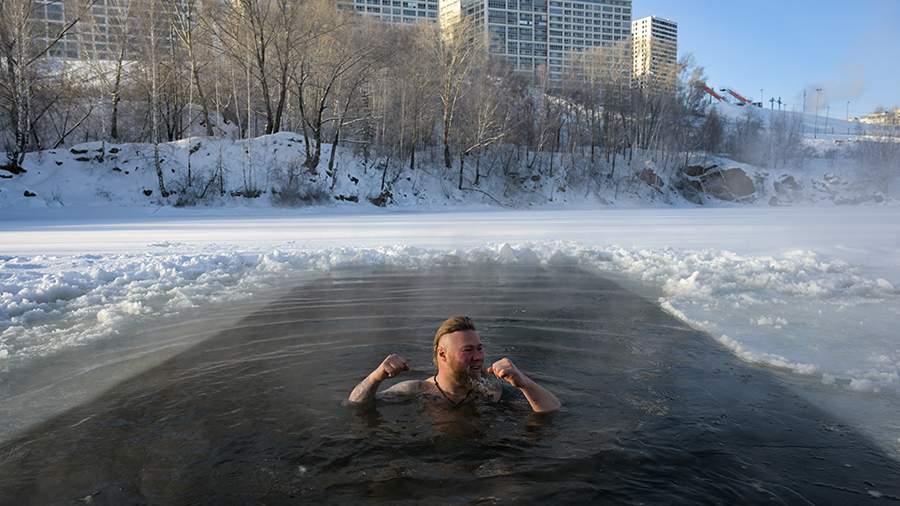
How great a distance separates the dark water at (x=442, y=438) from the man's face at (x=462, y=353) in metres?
0.27

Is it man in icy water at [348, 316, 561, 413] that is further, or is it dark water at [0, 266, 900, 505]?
man in icy water at [348, 316, 561, 413]

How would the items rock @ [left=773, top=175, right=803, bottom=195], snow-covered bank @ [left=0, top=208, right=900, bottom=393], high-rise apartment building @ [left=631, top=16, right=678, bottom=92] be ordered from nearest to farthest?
1. snow-covered bank @ [left=0, top=208, right=900, bottom=393]
2. rock @ [left=773, top=175, right=803, bottom=195]
3. high-rise apartment building @ [left=631, top=16, right=678, bottom=92]

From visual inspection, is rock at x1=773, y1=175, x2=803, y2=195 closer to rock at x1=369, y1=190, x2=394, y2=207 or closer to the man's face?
rock at x1=369, y1=190, x2=394, y2=207

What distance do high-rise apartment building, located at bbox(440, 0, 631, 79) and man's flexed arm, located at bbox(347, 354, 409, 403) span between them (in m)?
71.3

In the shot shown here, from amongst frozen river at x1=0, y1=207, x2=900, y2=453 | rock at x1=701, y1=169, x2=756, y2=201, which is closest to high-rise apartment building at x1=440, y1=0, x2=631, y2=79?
rock at x1=701, y1=169, x2=756, y2=201

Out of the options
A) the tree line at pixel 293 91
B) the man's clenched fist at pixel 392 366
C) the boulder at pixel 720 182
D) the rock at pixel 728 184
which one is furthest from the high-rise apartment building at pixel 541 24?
the man's clenched fist at pixel 392 366

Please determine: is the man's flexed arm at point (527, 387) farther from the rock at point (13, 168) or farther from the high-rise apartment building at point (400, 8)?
the high-rise apartment building at point (400, 8)

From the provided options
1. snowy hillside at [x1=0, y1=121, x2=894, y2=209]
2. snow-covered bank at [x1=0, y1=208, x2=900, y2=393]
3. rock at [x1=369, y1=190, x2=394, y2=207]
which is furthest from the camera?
rock at [x1=369, y1=190, x2=394, y2=207]

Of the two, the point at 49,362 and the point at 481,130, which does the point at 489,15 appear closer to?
the point at 481,130

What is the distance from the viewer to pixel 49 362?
13.6 feet

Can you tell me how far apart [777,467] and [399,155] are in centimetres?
3017

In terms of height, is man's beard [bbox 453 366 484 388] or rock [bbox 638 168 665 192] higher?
rock [bbox 638 168 665 192]

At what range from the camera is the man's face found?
3.32 meters

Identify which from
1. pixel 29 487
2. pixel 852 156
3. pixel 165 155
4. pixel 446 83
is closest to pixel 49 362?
pixel 29 487
